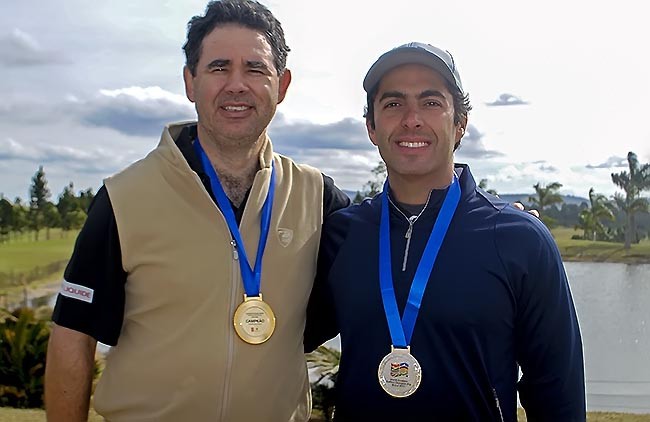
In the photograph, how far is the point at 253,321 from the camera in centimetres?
290

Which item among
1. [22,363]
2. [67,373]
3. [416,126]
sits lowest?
[22,363]

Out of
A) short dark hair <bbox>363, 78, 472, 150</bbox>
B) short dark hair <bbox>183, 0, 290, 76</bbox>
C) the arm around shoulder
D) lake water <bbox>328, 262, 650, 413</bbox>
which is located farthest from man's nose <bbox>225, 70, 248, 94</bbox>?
lake water <bbox>328, 262, 650, 413</bbox>

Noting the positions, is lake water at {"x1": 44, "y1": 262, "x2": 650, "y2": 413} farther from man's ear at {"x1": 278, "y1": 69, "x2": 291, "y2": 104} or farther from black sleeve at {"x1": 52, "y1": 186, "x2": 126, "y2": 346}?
black sleeve at {"x1": 52, "y1": 186, "x2": 126, "y2": 346}

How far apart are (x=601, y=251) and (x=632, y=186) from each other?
6702 mm

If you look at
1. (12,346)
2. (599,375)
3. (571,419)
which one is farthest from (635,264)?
(571,419)

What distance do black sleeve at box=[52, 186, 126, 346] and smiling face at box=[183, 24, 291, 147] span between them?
0.55m

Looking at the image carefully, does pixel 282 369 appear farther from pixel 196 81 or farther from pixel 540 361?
pixel 196 81

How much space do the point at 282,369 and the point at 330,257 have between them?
0.53 m

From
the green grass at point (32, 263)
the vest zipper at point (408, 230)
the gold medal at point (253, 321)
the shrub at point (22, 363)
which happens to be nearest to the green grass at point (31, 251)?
the green grass at point (32, 263)

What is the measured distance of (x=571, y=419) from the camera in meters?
2.72

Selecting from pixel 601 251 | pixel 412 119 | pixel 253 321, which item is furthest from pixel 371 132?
pixel 601 251

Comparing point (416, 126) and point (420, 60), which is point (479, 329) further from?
point (420, 60)

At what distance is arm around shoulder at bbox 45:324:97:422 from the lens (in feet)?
9.60

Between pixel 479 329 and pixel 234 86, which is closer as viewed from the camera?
pixel 479 329
